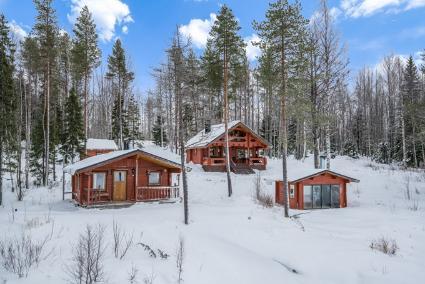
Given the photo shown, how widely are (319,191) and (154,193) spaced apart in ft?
35.8

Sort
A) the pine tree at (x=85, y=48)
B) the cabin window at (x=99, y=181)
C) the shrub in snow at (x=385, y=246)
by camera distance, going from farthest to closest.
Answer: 1. the pine tree at (x=85, y=48)
2. the cabin window at (x=99, y=181)
3. the shrub in snow at (x=385, y=246)

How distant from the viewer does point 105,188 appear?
19406 millimetres

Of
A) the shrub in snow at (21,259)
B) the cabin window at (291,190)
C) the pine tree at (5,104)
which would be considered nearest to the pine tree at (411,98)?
the cabin window at (291,190)

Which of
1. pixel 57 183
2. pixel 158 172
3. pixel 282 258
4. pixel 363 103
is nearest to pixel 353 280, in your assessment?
pixel 282 258

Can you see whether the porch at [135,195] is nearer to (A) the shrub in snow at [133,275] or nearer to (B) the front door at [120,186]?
(B) the front door at [120,186]

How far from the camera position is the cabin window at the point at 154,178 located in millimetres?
20683

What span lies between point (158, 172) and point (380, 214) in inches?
528

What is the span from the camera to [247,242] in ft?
39.0

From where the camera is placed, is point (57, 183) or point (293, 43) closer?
point (293, 43)

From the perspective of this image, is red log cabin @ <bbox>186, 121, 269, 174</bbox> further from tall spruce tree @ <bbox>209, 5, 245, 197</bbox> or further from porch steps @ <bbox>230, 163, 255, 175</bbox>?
tall spruce tree @ <bbox>209, 5, 245, 197</bbox>

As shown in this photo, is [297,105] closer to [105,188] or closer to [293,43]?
[293,43]

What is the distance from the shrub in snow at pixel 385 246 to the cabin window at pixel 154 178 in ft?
43.3

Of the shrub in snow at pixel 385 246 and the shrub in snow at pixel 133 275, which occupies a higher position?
the shrub in snow at pixel 133 275

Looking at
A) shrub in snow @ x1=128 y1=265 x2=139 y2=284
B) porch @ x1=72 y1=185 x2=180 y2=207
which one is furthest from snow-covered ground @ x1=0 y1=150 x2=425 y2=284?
porch @ x1=72 y1=185 x2=180 y2=207
